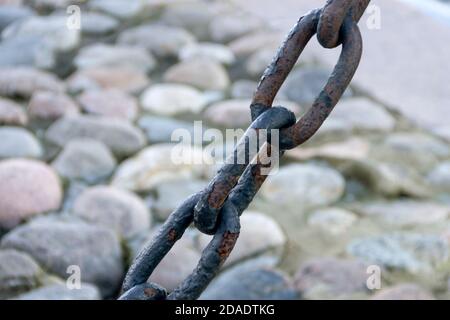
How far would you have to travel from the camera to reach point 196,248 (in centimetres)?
192

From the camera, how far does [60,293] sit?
1621 mm

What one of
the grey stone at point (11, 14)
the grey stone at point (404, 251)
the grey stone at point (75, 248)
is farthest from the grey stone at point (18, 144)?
the grey stone at point (11, 14)

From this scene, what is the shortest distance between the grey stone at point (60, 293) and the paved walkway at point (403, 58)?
54.6 inches

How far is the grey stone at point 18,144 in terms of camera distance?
7.73 feet

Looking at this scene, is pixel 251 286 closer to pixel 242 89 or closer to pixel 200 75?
pixel 242 89

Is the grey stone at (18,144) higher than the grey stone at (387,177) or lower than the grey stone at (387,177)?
higher

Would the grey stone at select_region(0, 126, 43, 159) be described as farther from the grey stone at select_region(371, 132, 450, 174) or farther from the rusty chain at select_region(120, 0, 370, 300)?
the rusty chain at select_region(120, 0, 370, 300)

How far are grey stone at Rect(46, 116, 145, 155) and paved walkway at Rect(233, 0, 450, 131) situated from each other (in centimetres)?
90

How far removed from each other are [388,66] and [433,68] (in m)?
0.17

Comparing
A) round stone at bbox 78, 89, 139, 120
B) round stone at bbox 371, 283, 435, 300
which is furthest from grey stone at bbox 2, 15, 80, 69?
round stone at bbox 371, 283, 435, 300

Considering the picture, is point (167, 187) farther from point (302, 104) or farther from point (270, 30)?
point (270, 30)

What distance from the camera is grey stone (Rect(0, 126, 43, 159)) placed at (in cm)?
236

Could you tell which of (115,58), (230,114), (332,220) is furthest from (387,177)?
(115,58)

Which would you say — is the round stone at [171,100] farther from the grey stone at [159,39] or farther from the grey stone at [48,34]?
the grey stone at [48,34]
